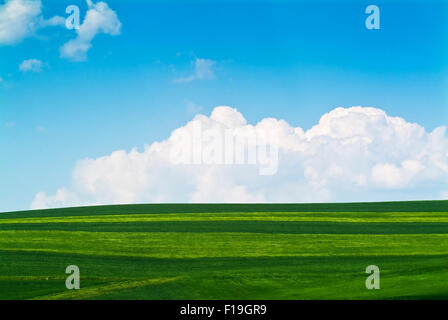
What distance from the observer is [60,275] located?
19625mm

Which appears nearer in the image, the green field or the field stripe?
the field stripe

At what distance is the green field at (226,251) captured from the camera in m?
17.1

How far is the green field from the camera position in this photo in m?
17.1

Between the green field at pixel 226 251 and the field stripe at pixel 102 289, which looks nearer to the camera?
the field stripe at pixel 102 289

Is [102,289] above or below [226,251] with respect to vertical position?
below

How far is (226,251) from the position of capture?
77.0ft

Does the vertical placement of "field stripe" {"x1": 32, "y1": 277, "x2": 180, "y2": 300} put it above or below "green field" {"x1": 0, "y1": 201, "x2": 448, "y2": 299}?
below

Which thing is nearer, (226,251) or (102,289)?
(102,289)

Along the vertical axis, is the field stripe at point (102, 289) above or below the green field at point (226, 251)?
below
